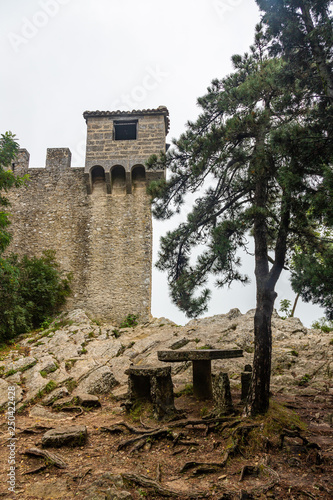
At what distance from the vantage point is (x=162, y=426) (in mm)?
4848

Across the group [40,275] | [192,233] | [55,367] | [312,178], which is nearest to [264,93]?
[312,178]

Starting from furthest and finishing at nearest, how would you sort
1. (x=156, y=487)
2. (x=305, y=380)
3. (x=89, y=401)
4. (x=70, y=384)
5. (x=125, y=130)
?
(x=125, y=130) → (x=70, y=384) → (x=305, y=380) → (x=89, y=401) → (x=156, y=487)

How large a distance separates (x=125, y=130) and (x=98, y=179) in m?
2.70

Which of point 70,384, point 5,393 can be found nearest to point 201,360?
point 70,384

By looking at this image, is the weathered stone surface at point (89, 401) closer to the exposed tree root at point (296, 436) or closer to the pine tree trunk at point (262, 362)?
the pine tree trunk at point (262, 362)

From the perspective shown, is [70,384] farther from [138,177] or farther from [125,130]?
[125,130]

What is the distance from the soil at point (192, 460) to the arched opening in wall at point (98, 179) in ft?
35.6

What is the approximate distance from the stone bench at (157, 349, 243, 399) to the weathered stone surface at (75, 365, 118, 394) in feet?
7.15

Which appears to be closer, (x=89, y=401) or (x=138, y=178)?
(x=89, y=401)

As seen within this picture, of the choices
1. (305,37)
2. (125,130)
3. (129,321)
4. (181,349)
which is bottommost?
(181,349)

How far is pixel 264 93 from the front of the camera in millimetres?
6172

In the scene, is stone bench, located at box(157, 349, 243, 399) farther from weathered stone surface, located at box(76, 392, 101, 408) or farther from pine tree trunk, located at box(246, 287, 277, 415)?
weathered stone surface, located at box(76, 392, 101, 408)

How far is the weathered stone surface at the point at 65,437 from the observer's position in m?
4.56

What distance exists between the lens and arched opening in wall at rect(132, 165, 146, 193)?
14.6 m
